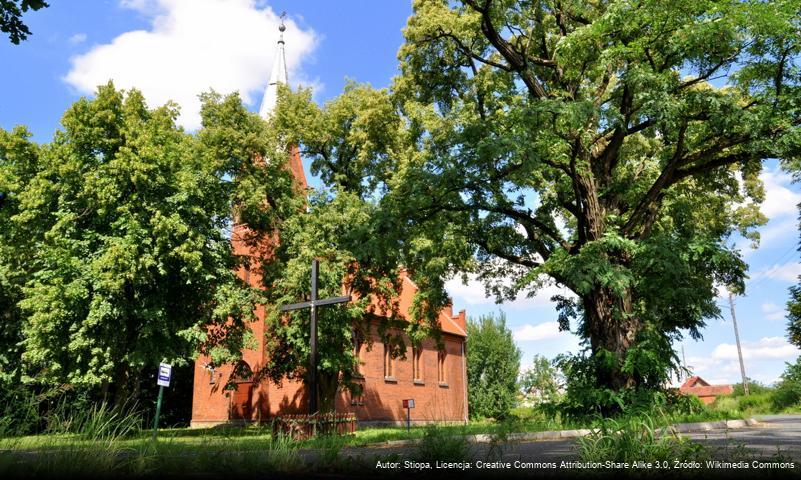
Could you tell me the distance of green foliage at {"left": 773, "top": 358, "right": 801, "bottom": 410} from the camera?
31656 millimetres

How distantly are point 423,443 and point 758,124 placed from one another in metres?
11.3

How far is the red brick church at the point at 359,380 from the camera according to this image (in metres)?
30.9

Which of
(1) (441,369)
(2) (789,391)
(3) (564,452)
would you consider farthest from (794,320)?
(3) (564,452)

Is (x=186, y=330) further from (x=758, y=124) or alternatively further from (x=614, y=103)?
(x=758, y=124)

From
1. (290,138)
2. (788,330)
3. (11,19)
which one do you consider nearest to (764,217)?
(788,330)

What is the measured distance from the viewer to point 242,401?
1261 inches

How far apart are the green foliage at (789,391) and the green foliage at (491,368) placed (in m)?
22.4

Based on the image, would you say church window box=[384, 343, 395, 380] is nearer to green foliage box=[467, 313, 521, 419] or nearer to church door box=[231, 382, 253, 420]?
church door box=[231, 382, 253, 420]

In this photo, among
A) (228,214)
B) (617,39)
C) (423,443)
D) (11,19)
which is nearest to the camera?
(423,443)

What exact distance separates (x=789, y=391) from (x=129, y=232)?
112 feet

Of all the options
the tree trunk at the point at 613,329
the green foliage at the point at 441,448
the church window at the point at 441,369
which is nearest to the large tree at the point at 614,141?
the tree trunk at the point at 613,329

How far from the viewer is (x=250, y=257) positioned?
1061 inches

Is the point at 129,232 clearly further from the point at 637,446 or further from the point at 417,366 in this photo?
the point at 417,366

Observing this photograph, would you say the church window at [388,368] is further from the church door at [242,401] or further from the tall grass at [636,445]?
the tall grass at [636,445]
